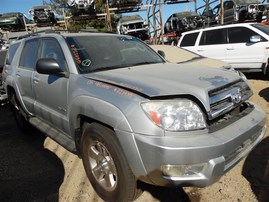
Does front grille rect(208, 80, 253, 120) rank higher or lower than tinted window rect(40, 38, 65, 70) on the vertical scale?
lower

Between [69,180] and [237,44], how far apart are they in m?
7.14

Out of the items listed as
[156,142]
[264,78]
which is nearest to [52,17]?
[264,78]

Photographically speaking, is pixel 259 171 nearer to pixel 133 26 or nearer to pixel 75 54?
pixel 75 54

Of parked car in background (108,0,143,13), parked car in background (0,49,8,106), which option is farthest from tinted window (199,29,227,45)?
parked car in background (108,0,143,13)

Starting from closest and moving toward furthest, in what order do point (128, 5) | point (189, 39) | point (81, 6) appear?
point (189, 39) → point (81, 6) → point (128, 5)

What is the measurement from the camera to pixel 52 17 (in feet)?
64.3

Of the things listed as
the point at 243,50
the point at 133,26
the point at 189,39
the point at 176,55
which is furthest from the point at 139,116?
the point at 133,26

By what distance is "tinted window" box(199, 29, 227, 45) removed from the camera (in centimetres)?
911

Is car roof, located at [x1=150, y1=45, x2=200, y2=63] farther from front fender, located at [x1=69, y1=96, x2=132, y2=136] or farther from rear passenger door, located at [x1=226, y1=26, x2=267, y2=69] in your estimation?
front fender, located at [x1=69, y1=96, x2=132, y2=136]

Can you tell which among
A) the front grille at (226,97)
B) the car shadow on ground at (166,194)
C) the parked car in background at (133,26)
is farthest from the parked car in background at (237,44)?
the parked car in background at (133,26)

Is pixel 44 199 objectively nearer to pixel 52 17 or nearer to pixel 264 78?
pixel 264 78

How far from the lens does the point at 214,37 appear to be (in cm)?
934

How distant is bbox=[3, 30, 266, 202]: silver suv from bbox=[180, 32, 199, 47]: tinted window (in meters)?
6.49

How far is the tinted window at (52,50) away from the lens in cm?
345
